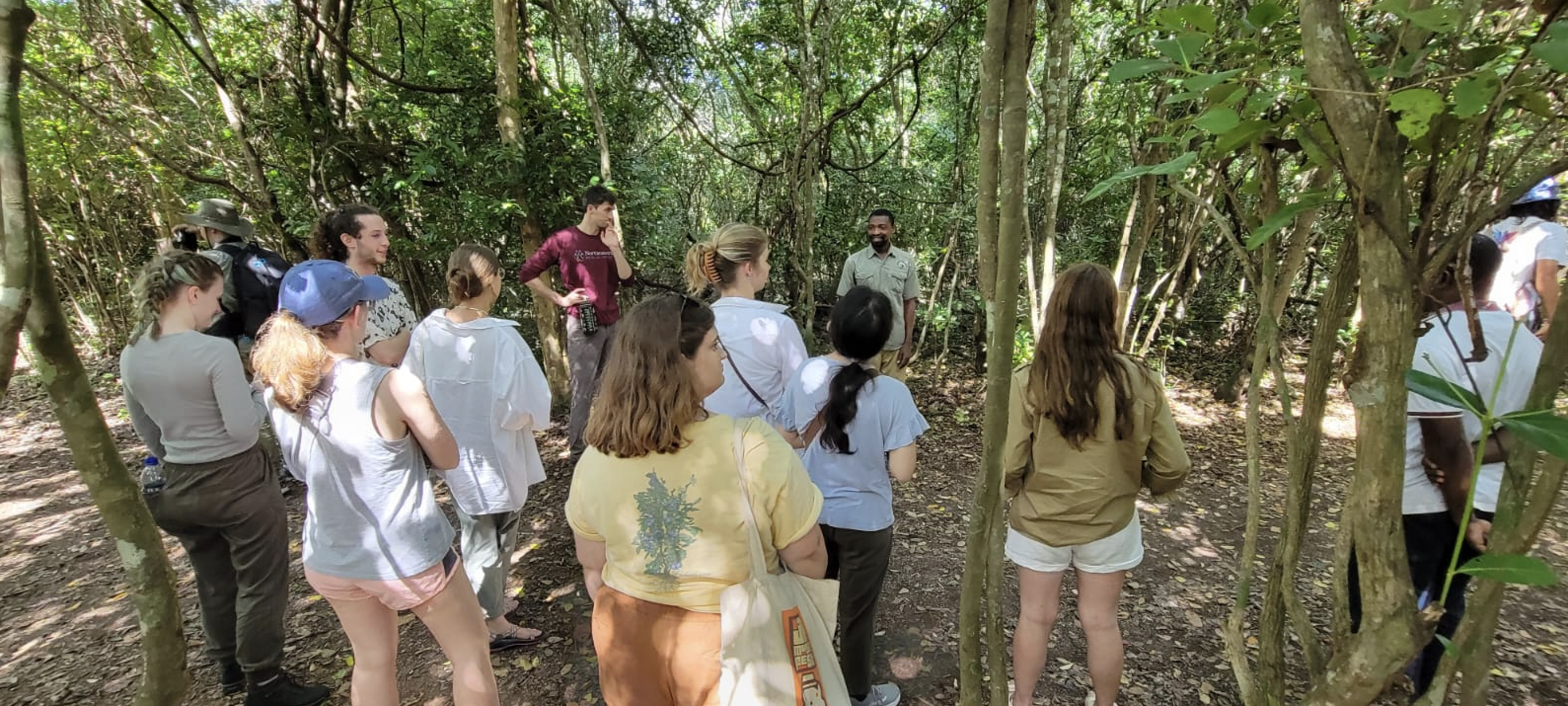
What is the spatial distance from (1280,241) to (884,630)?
241cm

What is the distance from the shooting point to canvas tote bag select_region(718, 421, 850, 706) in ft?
4.51

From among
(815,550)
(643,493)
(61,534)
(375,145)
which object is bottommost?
(61,534)

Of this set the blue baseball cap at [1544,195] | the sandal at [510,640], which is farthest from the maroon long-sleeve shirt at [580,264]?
the blue baseball cap at [1544,195]

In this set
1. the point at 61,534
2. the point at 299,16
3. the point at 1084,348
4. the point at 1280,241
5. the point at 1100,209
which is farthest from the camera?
the point at 1100,209

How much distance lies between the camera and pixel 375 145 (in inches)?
208

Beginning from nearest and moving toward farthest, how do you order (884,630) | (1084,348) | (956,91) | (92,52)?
(1084,348) < (884,630) < (92,52) < (956,91)

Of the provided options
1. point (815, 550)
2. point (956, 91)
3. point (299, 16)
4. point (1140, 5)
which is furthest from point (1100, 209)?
point (299, 16)

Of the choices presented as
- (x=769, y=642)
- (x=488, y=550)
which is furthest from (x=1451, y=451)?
(x=488, y=550)

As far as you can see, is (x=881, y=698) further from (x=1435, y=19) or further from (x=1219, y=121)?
(x=1435, y=19)

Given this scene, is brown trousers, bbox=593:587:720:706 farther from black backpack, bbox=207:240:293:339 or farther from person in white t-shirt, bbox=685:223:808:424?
black backpack, bbox=207:240:293:339

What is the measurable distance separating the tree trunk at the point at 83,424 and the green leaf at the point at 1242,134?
5.22ft

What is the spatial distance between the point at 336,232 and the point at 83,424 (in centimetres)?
246

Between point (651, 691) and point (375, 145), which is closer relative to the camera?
point (651, 691)

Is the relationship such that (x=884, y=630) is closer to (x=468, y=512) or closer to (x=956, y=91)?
(x=468, y=512)
